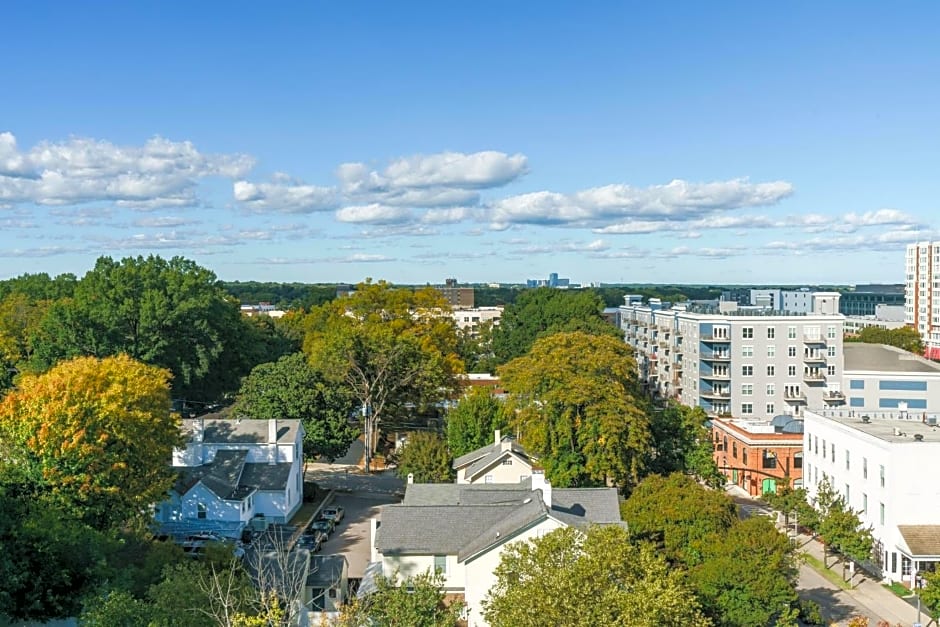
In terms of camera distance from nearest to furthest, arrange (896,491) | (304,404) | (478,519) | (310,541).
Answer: (478,519)
(896,491)
(310,541)
(304,404)

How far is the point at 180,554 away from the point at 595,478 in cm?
2169

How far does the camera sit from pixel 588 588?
72.6 ft

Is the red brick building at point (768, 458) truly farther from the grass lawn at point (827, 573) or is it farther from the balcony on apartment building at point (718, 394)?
the balcony on apartment building at point (718, 394)

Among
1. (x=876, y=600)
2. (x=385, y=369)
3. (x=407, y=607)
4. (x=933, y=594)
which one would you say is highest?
(x=385, y=369)

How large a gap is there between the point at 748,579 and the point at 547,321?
6939 centimetres

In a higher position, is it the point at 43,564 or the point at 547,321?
the point at 547,321

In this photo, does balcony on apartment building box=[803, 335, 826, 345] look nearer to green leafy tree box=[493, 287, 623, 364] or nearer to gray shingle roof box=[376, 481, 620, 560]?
green leafy tree box=[493, 287, 623, 364]

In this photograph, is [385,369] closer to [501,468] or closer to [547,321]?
[501,468]

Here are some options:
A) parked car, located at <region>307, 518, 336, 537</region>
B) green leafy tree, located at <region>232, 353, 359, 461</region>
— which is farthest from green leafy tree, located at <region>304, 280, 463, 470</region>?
parked car, located at <region>307, 518, 336, 537</region>

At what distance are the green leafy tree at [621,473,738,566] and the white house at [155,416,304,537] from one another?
67.7 ft

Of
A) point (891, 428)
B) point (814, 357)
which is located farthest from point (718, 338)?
point (891, 428)

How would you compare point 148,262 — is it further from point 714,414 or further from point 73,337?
point 714,414

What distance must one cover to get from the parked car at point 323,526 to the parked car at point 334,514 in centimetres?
55

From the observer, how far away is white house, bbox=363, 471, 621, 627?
31547mm
